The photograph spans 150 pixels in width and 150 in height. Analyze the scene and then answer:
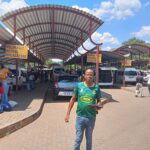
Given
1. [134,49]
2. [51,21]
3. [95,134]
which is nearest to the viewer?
[95,134]

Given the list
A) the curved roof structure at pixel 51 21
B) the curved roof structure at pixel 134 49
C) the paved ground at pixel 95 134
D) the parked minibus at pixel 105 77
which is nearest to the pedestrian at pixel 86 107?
the paved ground at pixel 95 134

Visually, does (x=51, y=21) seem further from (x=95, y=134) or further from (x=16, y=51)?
(x=95, y=134)

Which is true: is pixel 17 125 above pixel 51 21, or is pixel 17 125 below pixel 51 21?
below

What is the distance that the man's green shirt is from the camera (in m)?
7.43

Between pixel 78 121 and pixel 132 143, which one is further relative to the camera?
pixel 132 143

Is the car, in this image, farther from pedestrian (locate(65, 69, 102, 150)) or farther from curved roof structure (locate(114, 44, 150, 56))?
curved roof structure (locate(114, 44, 150, 56))

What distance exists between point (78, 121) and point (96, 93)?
1.96 ft

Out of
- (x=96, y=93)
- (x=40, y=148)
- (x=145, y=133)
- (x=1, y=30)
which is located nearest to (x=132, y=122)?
(x=145, y=133)

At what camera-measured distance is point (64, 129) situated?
1245cm

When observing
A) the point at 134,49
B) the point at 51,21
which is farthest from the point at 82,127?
the point at 134,49

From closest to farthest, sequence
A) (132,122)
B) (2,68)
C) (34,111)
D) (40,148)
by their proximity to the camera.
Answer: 1. (40,148)
2. (132,122)
3. (34,111)
4. (2,68)

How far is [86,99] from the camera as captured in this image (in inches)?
294

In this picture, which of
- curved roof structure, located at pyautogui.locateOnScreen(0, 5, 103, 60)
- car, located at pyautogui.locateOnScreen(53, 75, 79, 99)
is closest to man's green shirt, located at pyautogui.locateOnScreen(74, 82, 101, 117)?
curved roof structure, located at pyautogui.locateOnScreen(0, 5, 103, 60)

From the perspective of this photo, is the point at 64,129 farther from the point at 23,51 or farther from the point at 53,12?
the point at 53,12
